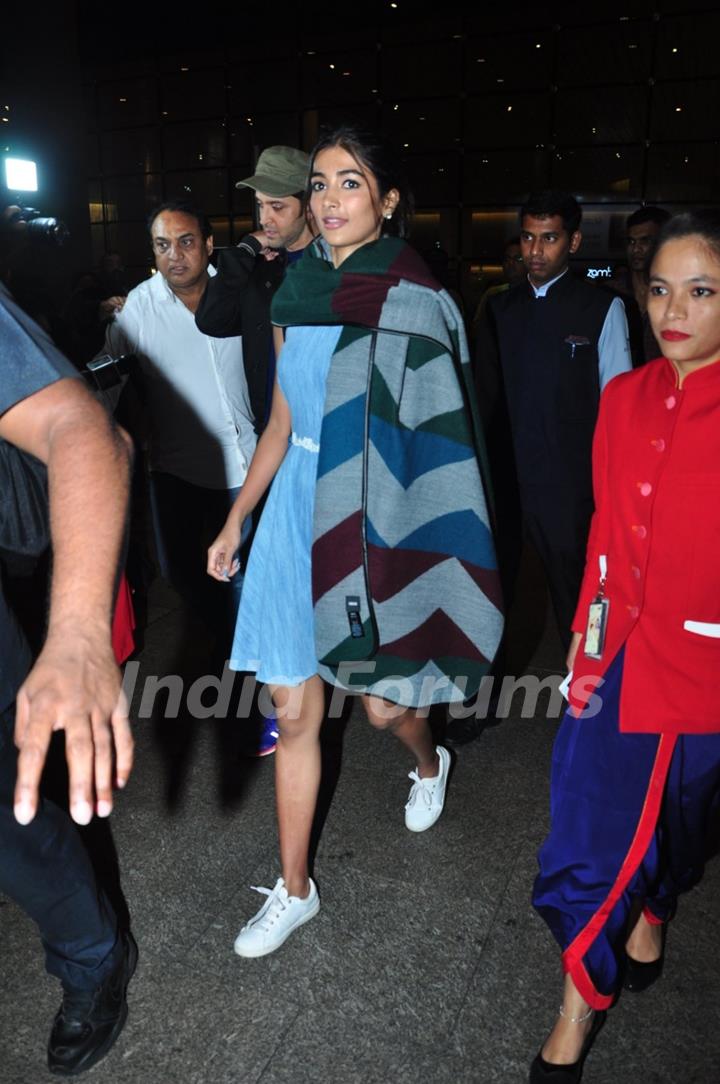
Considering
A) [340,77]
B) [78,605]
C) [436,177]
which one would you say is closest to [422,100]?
[436,177]

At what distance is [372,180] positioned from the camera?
2311 mm

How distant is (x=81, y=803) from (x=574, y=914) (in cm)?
129

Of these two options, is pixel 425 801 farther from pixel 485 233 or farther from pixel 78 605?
pixel 485 233

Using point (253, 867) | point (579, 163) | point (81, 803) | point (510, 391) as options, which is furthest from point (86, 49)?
point (81, 803)

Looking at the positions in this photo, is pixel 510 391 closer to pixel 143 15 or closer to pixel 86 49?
pixel 143 15

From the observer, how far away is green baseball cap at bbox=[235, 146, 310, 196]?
11.1 feet

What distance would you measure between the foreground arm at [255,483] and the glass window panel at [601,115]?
44.1 feet

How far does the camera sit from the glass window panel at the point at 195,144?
16.4 m

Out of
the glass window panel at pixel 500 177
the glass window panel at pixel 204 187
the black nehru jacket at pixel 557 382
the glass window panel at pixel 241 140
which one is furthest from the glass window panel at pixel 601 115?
the black nehru jacket at pixel 557 382

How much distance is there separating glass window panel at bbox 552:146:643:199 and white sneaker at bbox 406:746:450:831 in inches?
532

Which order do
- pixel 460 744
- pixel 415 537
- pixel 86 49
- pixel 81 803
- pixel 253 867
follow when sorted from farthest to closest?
pixel 86 49 → pixel 460 744 → pixel 253 867 → pixel 415 537 → pixel 81 803

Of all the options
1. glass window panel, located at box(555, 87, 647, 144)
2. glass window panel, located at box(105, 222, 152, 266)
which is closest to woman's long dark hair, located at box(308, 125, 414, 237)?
glass window panel, located at box(555, 87, 647, 144)

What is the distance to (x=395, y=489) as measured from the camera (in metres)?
2.13

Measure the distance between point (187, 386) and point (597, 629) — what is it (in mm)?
2263
